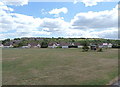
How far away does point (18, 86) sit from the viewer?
10.1 metres

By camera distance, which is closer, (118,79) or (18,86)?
(18,86)

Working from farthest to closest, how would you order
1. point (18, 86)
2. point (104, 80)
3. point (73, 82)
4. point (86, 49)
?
point (86, 49) < point (104, 80) < point (73, 82) < point (18, 86)

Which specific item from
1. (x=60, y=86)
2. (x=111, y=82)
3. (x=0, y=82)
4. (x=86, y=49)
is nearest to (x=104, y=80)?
(x=111, y=82)

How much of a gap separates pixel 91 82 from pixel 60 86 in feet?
6.76

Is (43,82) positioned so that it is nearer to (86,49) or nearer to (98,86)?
(98,86)

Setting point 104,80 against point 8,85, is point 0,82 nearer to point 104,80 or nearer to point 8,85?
point 8,85

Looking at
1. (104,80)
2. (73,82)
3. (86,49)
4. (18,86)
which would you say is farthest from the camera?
(86,49)

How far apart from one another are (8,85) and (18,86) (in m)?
0.68

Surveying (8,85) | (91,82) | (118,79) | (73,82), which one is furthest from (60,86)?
(118,79)

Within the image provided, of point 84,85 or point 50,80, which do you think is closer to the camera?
point 84,85

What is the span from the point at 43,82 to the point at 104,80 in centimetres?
388

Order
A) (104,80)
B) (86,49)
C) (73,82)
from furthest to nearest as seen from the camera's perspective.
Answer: (86,49) < (104,80) < (73,82)

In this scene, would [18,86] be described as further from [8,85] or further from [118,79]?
[118,79]

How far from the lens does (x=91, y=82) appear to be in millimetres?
11086
